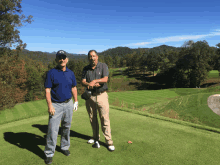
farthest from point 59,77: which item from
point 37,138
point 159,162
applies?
point 159,162

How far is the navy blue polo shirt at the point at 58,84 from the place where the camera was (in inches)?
116

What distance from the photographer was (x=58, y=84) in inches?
119

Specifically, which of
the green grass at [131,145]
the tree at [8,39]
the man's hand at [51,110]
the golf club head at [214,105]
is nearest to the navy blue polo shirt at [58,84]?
the man's hand at [51,110]

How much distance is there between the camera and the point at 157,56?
65.2 m

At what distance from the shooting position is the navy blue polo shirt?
9.68 feet

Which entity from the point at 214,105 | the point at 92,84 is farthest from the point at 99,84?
the point at 214,105

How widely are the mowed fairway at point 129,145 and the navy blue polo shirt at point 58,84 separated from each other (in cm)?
122

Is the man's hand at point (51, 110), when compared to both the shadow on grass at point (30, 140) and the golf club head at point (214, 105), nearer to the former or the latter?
the shadow on grass at point (30, 140)

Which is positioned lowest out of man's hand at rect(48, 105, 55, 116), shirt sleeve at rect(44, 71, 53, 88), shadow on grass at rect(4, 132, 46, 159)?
shadow on grass at rect(4, 132, 46, 159)

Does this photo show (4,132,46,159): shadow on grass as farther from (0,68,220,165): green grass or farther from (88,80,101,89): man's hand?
(88,80,101,89): man's hand

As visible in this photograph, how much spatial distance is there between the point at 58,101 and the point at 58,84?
35cm

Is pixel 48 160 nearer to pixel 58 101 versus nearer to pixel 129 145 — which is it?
pixel 58 101

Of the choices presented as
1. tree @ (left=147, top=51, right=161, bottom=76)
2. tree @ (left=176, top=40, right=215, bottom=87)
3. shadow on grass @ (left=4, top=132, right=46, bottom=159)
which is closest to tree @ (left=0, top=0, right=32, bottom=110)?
shadow on grass @ (left=4, top=132, right=46, bottom=159)

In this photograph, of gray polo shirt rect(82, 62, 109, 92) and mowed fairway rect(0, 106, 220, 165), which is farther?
gray polo shirt rect(82, 62, 109, 92)
